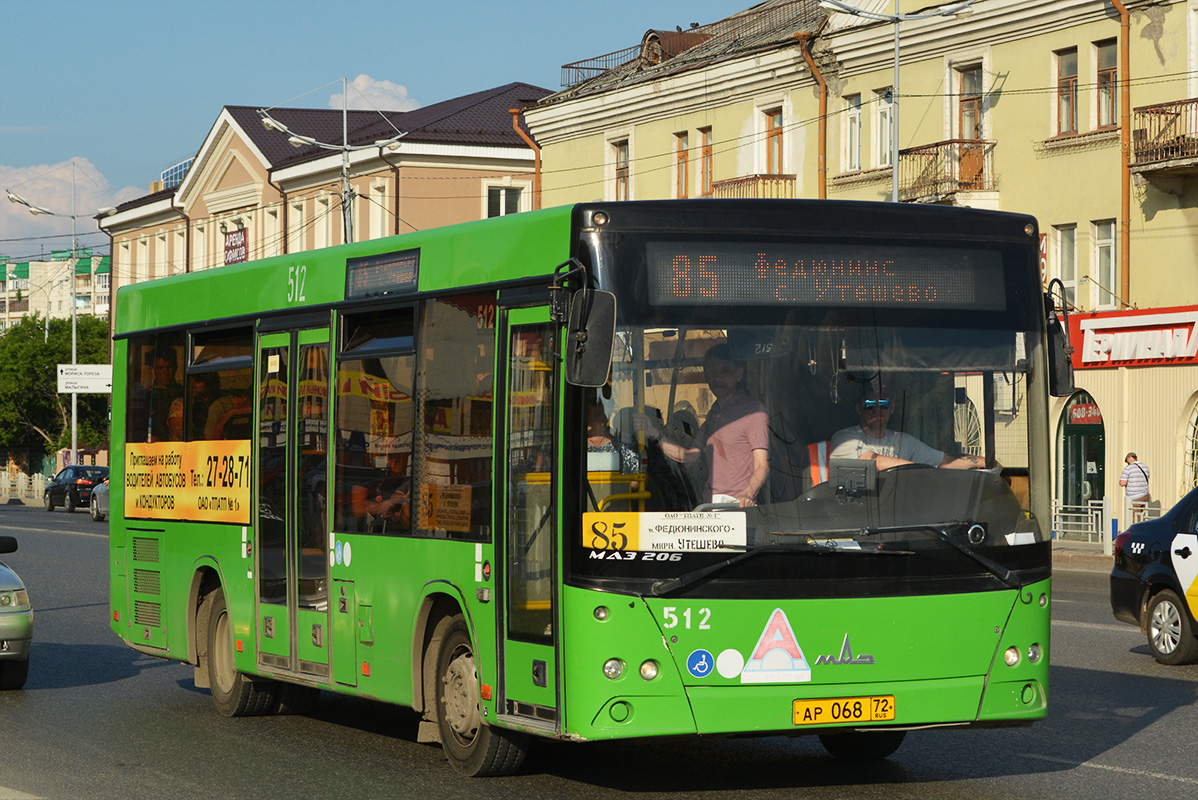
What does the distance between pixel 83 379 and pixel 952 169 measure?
4610 cm

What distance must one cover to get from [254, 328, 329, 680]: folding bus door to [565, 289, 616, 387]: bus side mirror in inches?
121

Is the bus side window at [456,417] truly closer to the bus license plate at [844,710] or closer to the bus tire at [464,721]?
the bus tire at [464,721]

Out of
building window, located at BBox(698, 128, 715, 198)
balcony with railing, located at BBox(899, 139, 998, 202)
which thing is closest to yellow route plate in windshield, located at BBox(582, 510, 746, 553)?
balcony with railing, located at BBox(899, 139, 998, 202)

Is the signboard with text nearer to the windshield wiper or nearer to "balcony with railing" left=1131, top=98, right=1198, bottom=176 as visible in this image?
"balcony with railing" left=1131, top=98, right=1198, bottom=176

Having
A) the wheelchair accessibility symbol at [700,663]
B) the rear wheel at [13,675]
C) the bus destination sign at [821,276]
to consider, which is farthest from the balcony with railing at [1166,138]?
the wheelchair accessibility symbol at [700,663]

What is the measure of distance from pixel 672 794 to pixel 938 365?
240 centimetres

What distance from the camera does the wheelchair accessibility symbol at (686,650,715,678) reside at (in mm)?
7816

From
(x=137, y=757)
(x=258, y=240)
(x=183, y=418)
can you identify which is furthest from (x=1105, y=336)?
(x=258, y=240)

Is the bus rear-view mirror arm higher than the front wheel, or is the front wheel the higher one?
the bus rear-view mirror arm

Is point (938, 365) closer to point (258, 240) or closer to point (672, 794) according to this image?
point (672, 794)

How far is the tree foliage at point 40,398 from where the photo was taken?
8762 cm

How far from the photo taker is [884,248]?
8297 millimetres

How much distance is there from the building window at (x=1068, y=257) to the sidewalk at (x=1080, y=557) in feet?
19.0

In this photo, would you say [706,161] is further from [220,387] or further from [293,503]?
[293,503]
